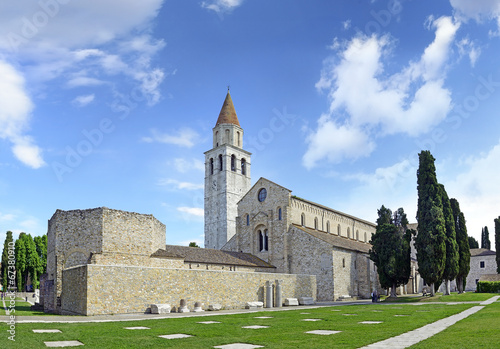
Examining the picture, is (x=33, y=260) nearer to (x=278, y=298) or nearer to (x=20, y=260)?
(x=20, y=260)

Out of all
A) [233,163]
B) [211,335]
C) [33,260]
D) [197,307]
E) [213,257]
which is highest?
[233,163]

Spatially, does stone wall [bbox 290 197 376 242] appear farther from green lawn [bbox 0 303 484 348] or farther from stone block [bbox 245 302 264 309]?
green lawn [bbox 0 303 484 348]

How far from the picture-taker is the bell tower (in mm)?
74250

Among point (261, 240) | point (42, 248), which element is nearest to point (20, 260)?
point (42, 248)

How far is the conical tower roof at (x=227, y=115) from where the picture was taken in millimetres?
77500

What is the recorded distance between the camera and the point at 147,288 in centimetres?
2759

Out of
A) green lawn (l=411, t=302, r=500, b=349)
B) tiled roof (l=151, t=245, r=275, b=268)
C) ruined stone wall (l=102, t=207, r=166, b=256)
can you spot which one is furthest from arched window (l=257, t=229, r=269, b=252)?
green lawn (l=411, t=302, r=500, b=349)

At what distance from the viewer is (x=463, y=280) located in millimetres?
56312

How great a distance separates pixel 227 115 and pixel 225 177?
441 inches

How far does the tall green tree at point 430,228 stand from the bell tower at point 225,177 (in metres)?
37.1

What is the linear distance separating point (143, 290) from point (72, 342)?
578 inches

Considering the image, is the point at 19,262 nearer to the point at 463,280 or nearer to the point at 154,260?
the point at 154,260

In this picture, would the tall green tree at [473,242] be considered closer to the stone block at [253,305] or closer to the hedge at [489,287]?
the hedge at [489,287]

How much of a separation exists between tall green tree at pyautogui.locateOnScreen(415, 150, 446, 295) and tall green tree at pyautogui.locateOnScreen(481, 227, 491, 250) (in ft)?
180
